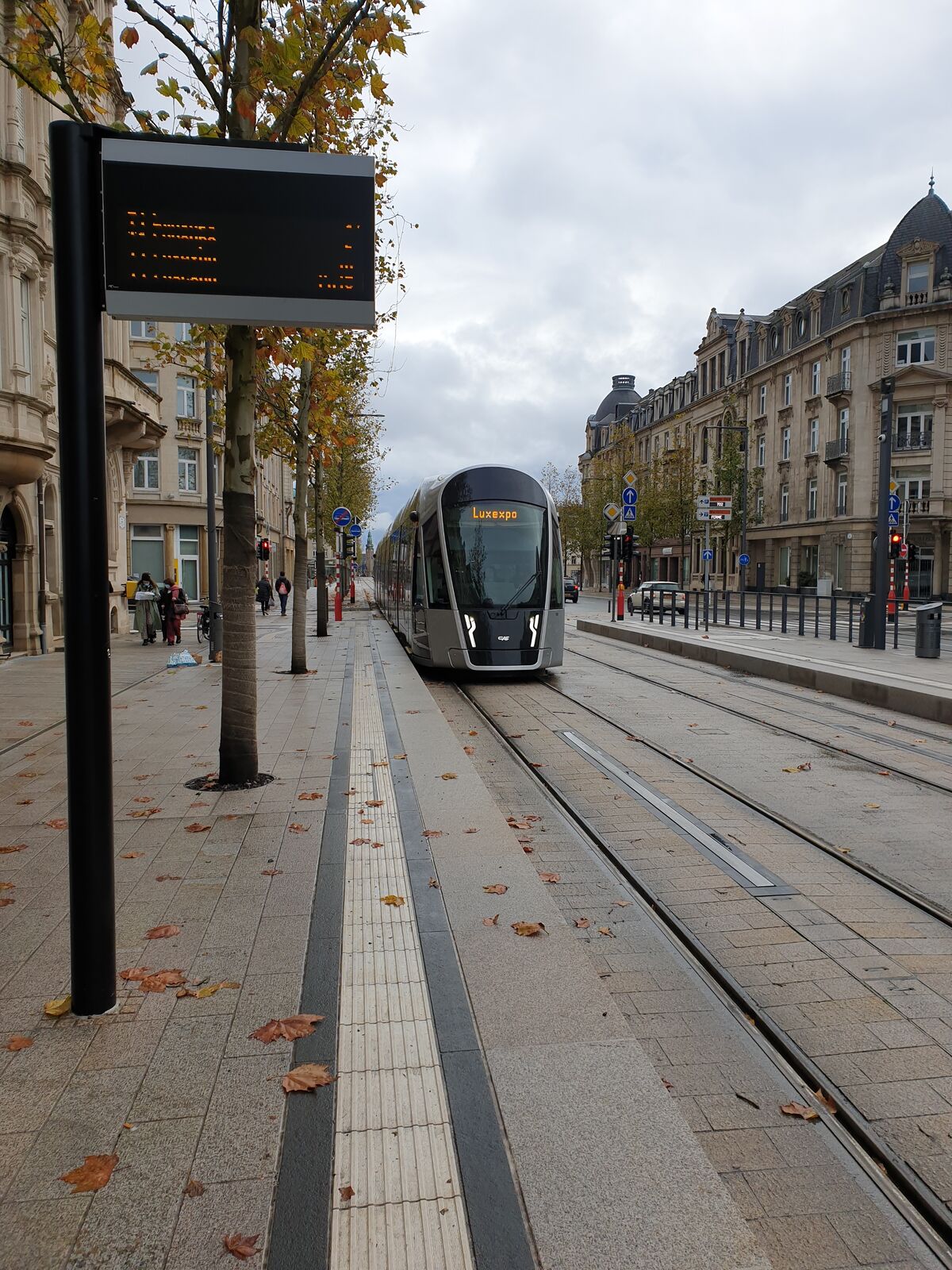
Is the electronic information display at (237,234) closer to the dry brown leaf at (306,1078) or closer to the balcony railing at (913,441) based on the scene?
the dry brown leaf at (306,1078)

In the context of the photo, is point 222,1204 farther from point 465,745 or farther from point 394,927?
point 465,745

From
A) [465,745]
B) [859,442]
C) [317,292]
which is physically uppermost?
[859,442]

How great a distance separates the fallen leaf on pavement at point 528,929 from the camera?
4484mm

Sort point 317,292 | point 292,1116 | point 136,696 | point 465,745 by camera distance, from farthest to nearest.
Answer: point 136,696
point 465,745
point 317,292
point 292,1116

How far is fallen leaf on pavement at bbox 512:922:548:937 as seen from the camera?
4484 mm

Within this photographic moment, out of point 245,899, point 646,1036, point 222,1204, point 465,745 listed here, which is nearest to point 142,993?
point 245,899

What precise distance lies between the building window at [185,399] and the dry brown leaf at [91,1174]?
4836 centimetres

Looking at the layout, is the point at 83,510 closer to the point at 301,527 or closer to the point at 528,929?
the point at 528,929

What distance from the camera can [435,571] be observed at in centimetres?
1516

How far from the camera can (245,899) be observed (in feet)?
16.2

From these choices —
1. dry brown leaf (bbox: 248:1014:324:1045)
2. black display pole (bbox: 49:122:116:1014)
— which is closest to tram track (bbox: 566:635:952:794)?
dry brown leaf (bbox: 248:1014:324:1045)

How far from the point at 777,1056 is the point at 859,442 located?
50.4 m

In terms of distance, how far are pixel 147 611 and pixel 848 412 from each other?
39808 millimetres

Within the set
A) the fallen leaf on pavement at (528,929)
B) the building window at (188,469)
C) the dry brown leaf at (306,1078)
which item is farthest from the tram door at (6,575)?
the building window at (188,469)
